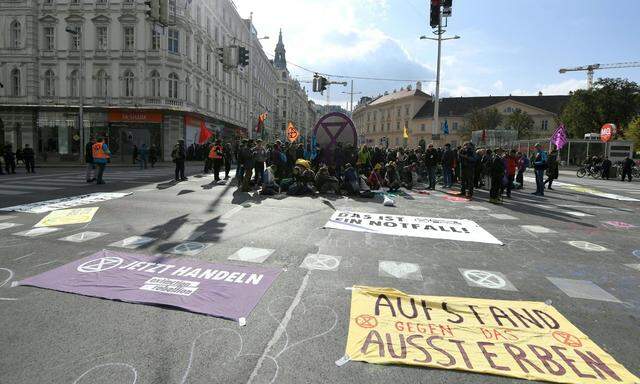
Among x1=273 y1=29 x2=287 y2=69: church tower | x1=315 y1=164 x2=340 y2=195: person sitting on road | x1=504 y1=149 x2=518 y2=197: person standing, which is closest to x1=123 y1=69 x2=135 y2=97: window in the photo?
x1=315 y1=164 x2=340 y2=195: person sitting on road

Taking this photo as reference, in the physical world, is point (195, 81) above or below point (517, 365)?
above

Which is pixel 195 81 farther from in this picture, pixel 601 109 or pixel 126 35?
pixel 601 109

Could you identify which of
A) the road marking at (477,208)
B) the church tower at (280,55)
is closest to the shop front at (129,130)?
the road marking at (477,208)

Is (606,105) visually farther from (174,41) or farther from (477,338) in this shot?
(477,338)

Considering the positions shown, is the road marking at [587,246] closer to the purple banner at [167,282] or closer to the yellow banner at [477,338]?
the yellow banner at [477,338]

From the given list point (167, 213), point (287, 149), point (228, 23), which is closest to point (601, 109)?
point (228, 23)

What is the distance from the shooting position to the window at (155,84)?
3416cm

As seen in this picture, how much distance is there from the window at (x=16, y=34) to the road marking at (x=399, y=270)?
4334 cm

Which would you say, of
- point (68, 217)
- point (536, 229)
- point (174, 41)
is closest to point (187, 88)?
point (174, 41)

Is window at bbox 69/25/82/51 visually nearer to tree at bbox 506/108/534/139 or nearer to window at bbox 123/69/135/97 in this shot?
window at bbox 123/69/135/97

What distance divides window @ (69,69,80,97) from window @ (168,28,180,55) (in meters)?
8.61

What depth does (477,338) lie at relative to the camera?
3.22m

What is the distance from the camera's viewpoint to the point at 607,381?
8.74 feet

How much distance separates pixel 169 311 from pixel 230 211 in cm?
545
